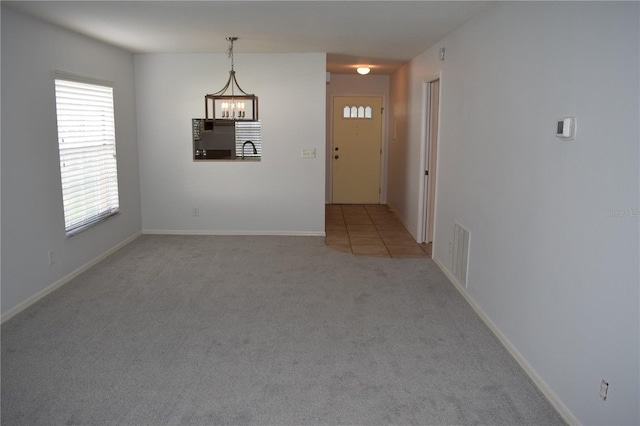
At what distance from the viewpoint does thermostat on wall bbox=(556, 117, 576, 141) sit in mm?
2566

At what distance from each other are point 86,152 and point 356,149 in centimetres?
520

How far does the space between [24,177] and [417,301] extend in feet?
11.0

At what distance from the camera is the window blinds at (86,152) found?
473cm

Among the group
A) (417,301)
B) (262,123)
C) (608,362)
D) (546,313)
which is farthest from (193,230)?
(608,362)

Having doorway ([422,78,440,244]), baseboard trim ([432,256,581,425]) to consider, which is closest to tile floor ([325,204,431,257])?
doorway ([422,78,440,244])

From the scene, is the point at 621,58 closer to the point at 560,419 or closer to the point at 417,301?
the point at 560,419

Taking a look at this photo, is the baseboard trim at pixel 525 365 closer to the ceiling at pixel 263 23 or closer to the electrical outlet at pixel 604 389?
the electrical outlet at pixel 604 389

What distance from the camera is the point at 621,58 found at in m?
2.19

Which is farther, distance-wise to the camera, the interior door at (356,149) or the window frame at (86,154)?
the interior door at (356,149)

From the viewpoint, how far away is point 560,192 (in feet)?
8.86

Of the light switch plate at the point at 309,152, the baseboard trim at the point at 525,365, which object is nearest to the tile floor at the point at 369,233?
the light switch plate at the point at 309,152

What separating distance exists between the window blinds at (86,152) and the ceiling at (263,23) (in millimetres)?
608

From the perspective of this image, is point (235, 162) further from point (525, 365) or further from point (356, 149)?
point (525, 365)

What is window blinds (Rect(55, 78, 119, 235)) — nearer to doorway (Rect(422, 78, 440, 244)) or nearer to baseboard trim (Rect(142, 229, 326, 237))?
baseboard trim (Rect(142, 229, 326, 237))
